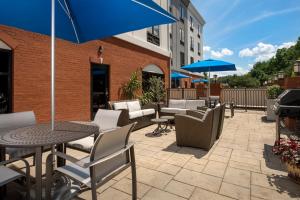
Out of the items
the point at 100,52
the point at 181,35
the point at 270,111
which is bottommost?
the point at 270,111

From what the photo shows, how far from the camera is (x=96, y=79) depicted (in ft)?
25.1

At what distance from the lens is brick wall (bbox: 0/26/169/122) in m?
4.93

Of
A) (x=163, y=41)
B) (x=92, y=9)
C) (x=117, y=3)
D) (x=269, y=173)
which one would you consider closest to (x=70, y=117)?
(x=92, y=9)

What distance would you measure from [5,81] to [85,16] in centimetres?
319

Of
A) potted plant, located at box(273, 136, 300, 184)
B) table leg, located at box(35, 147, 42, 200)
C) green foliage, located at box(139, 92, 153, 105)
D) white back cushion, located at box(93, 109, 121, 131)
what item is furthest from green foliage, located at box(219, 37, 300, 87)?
table leg, located at box(35, 147, 42, 200)

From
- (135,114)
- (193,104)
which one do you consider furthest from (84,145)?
(193,104)

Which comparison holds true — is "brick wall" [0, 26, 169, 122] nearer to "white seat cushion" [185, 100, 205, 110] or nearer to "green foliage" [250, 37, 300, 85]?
"white seat cushion" [185, 100, 205, 110]

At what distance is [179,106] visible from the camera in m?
7.58

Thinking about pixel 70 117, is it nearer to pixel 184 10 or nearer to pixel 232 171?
pixel 232 171

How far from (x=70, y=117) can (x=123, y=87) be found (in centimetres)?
302

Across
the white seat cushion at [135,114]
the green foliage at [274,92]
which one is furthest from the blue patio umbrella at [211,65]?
the white seat cushion at [135,114]

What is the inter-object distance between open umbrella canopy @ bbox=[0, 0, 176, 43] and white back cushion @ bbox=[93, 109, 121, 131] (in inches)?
54.5

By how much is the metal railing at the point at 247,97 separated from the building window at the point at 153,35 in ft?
18.3

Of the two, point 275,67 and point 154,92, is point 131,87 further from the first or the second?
point 275,67
